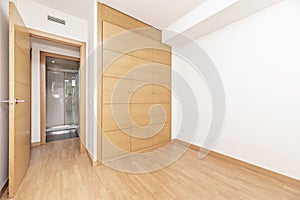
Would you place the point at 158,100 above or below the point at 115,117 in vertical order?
Result: above

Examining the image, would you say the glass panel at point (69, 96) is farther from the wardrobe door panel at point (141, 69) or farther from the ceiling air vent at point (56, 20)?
the wardrobe door panel at point (141, 69)

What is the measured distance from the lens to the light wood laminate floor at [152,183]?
1424mm

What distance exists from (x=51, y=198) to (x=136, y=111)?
162cm

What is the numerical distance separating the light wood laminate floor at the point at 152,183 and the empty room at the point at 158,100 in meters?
0.02

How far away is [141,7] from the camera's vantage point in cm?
220

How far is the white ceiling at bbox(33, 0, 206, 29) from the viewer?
6.79ft

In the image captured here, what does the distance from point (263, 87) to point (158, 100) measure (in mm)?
1812

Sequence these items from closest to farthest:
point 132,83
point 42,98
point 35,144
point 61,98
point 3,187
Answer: point 3,187 → point 132,83 → point 35,144 → point 42,98 → point 61,98

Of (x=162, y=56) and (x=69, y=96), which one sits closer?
(x=162, y=56)

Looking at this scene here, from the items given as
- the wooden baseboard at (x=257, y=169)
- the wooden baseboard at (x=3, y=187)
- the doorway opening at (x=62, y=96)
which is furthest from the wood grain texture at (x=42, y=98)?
the wooden baseboard at (x=257, y=169)

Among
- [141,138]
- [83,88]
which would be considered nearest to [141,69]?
[83,88]

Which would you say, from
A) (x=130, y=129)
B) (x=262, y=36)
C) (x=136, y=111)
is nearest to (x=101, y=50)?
(x=136, y=111)

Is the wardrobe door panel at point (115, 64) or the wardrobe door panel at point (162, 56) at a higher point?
the wardrobe door panel at point (162, 56)

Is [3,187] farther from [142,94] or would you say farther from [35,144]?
[142,94]
